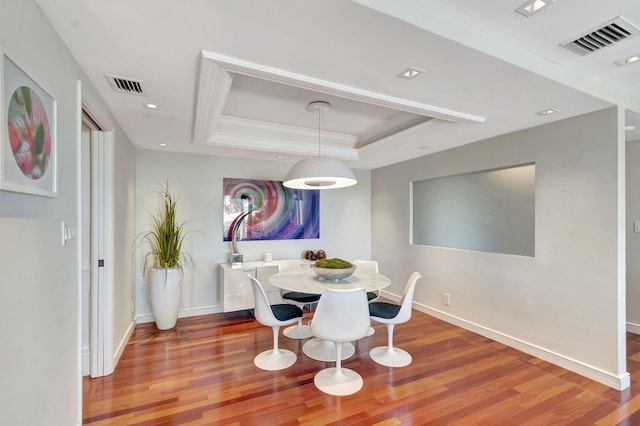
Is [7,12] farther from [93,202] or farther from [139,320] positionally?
[139,320]

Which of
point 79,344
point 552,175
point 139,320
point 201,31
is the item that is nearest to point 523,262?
point 552,175

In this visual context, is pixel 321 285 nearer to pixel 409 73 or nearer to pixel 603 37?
pixel 409 73

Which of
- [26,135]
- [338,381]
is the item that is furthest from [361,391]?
[26,135]

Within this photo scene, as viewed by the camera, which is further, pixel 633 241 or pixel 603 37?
pixel 633 241

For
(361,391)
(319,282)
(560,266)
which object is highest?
(560,266)

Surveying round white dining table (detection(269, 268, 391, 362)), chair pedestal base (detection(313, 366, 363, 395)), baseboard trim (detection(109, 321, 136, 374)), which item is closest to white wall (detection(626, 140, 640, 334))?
round white dining table (detection(269, 268, 391, 362))

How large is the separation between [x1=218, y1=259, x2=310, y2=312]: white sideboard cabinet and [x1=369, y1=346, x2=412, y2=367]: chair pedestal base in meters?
1.66

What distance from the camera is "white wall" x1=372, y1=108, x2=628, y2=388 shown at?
8.25 feet

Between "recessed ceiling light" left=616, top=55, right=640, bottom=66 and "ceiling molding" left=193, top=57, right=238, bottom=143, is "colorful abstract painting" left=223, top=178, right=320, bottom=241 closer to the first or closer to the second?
"ceiling molding" left=193, top=57, right=238, bottom=143

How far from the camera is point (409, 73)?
195cm

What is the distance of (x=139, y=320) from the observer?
3.81 metres

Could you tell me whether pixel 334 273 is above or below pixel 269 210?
below

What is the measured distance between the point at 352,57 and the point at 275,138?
7.04 ft

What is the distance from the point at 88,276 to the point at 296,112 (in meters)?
2.44
